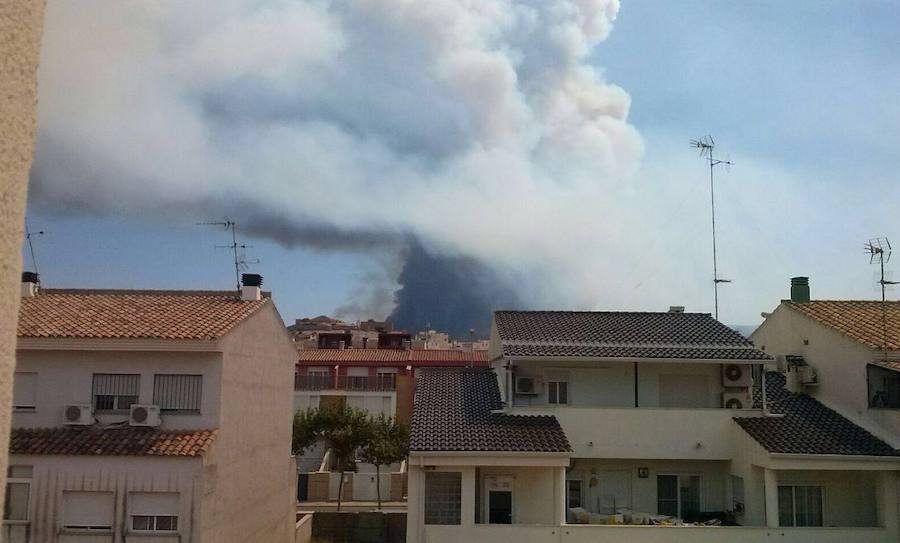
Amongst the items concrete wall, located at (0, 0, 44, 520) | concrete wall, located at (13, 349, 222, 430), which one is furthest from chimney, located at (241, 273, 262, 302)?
concrete wall, located at (0, 0, 44, 520)

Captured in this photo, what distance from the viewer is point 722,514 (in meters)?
24.0

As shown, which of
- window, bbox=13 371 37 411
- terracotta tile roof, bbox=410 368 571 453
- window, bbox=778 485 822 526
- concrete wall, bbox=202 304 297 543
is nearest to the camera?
window, bbox=13 371 37 411

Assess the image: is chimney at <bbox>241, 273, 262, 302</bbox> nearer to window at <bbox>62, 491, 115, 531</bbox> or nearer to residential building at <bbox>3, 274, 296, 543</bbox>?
residential building at <bbox>3, 274, 296, 543</bbox>

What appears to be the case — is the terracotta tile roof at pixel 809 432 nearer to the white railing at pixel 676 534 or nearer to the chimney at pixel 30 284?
the white railing at pixel 676 534

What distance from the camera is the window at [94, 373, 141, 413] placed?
20.9 metres

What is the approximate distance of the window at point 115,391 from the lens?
822 inches

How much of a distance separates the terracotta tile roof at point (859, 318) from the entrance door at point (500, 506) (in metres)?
11.3

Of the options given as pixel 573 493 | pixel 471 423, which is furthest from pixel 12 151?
pixel 573 493

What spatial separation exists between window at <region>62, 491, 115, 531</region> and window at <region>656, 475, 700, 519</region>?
15.4 meters

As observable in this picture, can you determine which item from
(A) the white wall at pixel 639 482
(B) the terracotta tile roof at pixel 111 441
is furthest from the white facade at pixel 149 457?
(A) the white wall at pixel 639 482

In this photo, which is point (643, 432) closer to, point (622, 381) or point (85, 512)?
point (622, 381)

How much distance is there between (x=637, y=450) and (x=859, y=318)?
29.6 ft

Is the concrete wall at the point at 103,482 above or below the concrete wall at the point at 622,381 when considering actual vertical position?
below

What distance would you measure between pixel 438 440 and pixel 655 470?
7.26m
